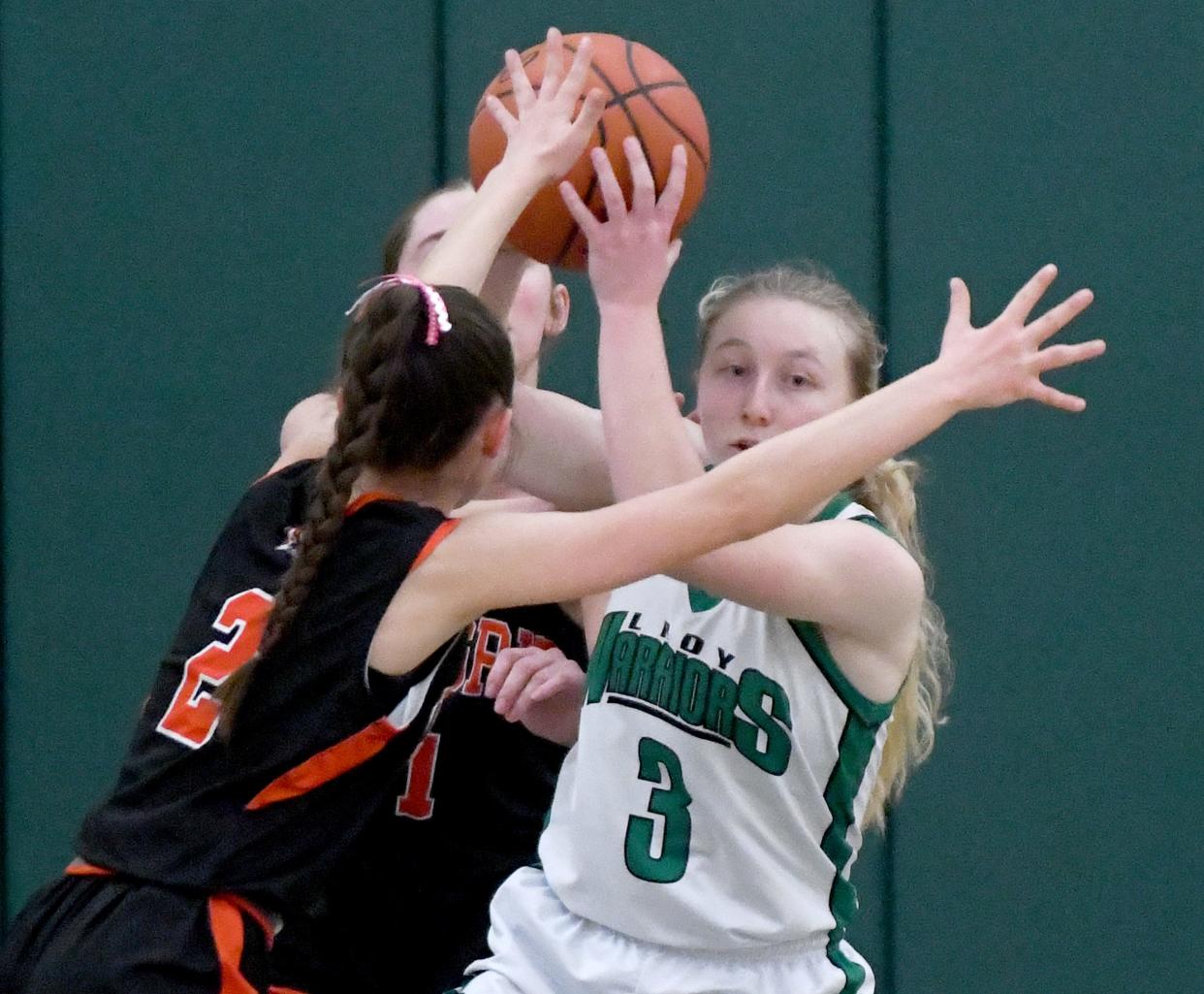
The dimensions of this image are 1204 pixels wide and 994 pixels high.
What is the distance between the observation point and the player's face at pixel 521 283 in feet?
10.4

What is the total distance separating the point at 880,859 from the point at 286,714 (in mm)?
1924

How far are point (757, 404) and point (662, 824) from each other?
23.2 inches

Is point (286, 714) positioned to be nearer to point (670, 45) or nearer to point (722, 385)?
point (722, 385)

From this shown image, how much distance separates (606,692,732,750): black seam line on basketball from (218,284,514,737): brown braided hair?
0.47 metres

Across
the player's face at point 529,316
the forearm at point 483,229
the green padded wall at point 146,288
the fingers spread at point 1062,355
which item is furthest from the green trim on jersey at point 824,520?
the green padded wall at point 146,288

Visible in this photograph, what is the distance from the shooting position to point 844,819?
2621mm

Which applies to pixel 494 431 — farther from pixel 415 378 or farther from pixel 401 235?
pixel 401 235

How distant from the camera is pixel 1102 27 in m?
3.91

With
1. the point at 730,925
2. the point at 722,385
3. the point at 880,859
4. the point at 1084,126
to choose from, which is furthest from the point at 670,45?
the point at 730,925

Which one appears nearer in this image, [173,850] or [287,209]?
[173,850]

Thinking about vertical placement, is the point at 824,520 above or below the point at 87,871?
above

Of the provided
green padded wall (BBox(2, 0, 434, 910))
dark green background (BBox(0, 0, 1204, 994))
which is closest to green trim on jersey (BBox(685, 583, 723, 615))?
dark green background (BBox(0, 0, 1204, 994))

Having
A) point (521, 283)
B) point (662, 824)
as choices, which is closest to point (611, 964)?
point (662, 824)

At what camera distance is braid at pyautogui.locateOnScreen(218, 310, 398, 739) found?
7.35 ft
